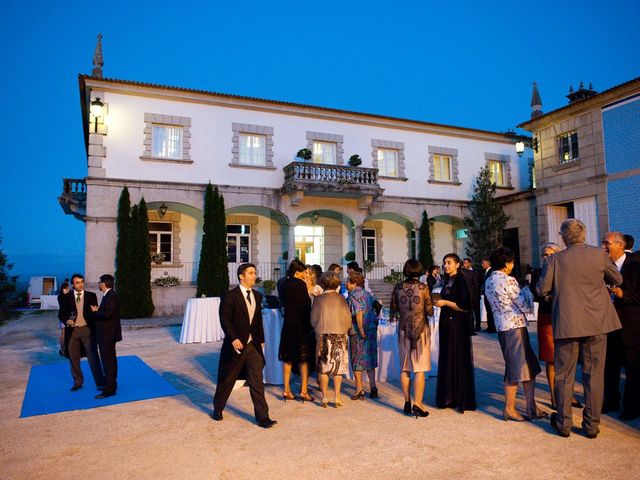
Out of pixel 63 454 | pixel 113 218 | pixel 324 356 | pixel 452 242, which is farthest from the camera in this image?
pixel 452 242

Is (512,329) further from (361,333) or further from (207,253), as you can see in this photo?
(207,253)

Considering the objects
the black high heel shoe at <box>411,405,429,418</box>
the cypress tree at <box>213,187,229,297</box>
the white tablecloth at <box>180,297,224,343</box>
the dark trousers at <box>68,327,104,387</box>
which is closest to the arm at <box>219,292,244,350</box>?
the black high heel shoe at <box>411,405,429,418</box>

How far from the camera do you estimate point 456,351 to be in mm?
4918

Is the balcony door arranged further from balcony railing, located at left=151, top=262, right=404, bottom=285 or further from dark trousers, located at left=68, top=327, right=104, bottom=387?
dark trousers, located at left=68, top=327, right=104, bottom=387

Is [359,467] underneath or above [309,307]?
underneath

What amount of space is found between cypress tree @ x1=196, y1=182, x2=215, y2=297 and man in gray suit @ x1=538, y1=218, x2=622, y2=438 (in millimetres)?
13184

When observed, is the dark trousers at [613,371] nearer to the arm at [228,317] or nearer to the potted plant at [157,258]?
the arm at [228,317]

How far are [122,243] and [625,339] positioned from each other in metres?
14.5

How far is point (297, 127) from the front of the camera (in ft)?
60.7

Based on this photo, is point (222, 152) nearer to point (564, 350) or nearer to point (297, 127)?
point (297, 127)

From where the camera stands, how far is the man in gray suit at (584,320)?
13.1 ft

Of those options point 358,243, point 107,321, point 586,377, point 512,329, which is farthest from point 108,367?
point 358,243

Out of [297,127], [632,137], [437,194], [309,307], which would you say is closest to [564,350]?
[309,307]

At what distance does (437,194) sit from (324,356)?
16.8 meters
